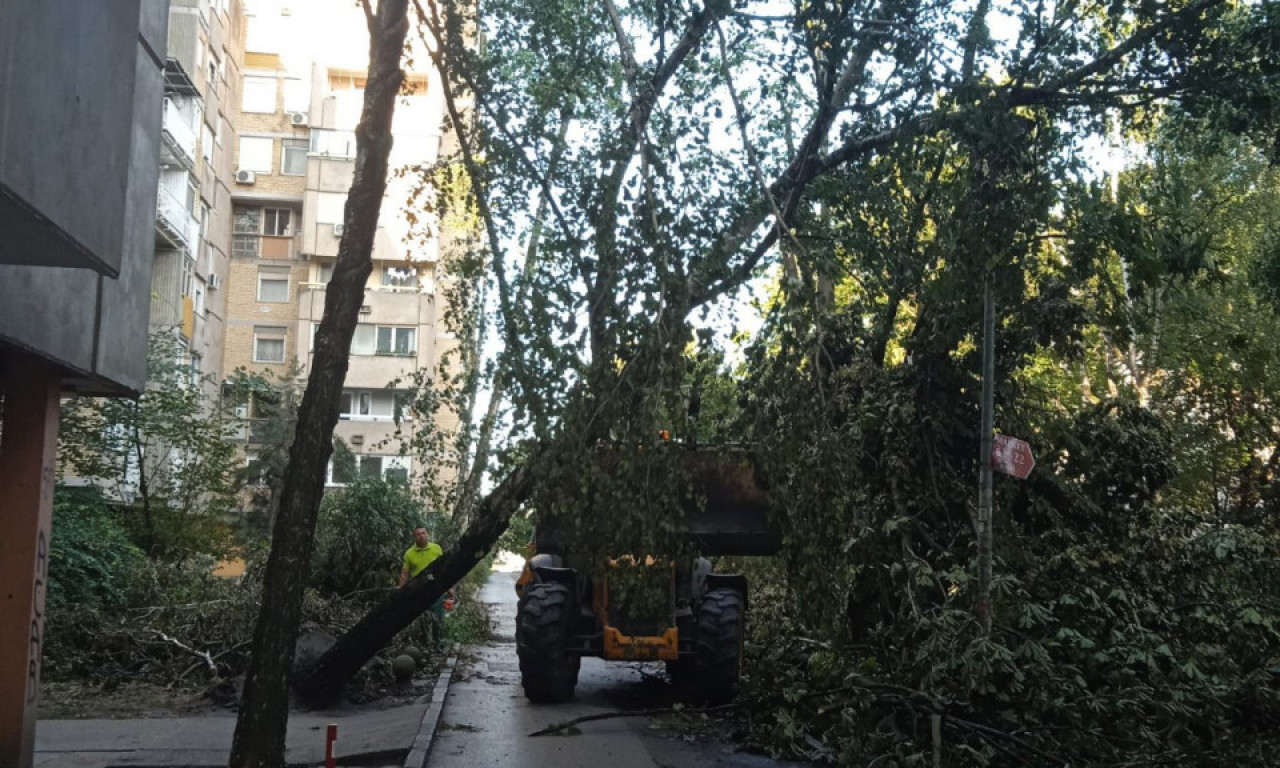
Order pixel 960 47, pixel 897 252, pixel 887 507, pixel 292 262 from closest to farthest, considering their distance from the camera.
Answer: pixel 960 47, pixel 897 252, pixel 887 507, pixel 292 262

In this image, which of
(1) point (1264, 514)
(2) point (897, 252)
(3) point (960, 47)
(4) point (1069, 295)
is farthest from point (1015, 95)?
(1) point (1264, 514)

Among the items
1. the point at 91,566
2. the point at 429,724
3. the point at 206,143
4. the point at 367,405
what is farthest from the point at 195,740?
the point at 367,405

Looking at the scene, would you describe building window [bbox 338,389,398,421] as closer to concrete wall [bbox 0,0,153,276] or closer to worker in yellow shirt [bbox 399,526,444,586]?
worker in yellow shirt [bbox 399,526,444,586]

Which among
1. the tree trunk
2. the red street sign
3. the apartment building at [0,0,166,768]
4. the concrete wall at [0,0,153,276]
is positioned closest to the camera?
the concrete wall at [0,0,153,276]

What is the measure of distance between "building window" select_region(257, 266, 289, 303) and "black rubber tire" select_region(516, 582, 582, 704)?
1387 inches

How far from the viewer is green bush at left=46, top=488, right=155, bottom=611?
16875 millimetres

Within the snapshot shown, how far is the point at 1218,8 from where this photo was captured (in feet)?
32.6

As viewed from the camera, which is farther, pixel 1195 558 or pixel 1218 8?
pixel 1195 558

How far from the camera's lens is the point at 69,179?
22.5ft

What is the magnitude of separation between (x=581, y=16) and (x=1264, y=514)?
1051cm

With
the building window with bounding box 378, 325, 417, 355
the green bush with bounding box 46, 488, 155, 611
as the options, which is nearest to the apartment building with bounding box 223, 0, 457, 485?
the building window with bounding box 378, 325, 417, 355

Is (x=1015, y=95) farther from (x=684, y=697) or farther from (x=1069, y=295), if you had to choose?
(x=684, y=697)

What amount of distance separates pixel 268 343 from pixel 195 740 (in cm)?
3736

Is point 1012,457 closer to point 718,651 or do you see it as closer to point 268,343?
point 718,651
